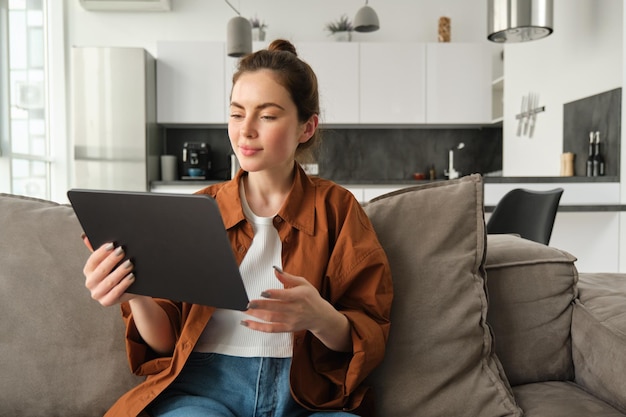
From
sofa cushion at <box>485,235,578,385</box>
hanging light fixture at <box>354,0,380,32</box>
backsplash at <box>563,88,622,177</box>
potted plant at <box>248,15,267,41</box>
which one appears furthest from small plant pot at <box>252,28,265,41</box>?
sofa cushion at <box>485,235,578,385</box>

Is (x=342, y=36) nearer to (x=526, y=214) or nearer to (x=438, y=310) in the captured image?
(x=526, y=214)

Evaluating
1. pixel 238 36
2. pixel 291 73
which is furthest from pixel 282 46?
pixel 238 36

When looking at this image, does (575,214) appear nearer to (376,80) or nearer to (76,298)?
(376,80)

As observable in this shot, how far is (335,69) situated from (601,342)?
4289mm

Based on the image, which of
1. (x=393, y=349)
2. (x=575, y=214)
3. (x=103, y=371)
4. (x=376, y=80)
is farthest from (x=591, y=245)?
(x=103, y=371)

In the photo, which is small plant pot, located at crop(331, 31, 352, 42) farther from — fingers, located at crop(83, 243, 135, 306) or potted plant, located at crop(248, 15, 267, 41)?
A: fingers, located at crop(83, 243, 135, 306)

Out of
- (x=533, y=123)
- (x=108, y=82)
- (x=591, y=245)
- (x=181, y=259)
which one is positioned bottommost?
(x=591, y=245)

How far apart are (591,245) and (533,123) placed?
1267 mm

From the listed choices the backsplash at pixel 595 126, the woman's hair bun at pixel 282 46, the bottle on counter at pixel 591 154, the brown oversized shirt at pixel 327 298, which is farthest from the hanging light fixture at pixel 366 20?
the brown oversized shirt at pixel 327 298

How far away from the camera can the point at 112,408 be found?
1.12 meters

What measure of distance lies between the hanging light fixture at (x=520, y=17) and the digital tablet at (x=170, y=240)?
3.12 m

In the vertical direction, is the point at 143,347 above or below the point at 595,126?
below

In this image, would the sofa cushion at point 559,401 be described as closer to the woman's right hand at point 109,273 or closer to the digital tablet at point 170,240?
the digital tablet at point 170,240

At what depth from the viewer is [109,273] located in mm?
992
